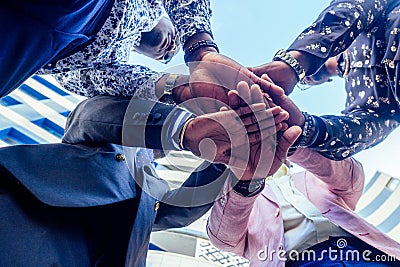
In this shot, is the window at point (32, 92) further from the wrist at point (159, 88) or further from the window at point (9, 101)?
the wrist at point (159, 88)

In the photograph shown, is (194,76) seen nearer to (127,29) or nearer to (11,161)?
(127,29)

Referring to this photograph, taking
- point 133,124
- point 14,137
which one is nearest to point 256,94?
point 133,124

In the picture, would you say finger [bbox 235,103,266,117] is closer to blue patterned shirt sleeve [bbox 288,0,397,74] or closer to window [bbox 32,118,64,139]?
blue patterned shirt sleeve [bbox 288,0,397,74]

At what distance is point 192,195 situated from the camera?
94cm

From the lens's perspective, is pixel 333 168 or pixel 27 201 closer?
pixel 27 201

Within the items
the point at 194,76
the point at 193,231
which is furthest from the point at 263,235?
the point at 193,231

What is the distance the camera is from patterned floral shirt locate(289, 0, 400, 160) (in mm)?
999

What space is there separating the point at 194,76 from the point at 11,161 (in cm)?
44

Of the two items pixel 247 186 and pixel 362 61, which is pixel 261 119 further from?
pixel 362 61

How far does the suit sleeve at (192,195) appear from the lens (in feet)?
3.06

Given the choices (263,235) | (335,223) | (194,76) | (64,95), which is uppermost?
(194,76)

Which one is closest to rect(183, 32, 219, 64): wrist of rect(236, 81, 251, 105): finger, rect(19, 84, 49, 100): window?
rect(236, 81, 251, 105): finger

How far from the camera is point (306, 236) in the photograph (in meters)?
0.96

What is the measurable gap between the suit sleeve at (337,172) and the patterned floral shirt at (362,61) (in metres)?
0.04
